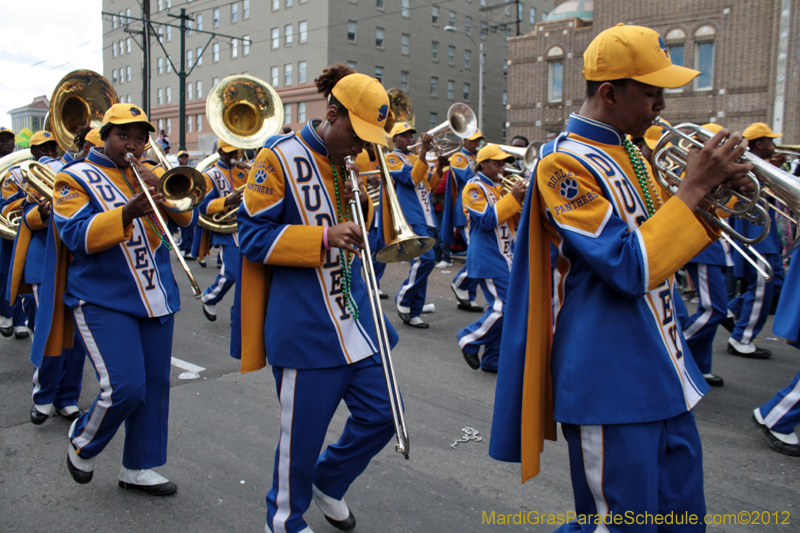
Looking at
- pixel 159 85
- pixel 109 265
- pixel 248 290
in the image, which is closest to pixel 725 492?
pixel 248 290

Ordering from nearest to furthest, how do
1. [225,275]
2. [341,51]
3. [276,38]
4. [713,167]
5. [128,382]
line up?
1. [713,167]
2. [128,382]
3. [225,275]
4. [341,51]
5. [276,38]

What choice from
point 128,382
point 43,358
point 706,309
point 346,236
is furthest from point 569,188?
point 43,358

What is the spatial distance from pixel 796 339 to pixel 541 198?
268 centimetres

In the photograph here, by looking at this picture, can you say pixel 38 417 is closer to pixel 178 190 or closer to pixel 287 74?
pixel 178 190

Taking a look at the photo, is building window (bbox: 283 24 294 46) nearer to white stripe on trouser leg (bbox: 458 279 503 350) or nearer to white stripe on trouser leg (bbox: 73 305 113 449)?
white stripe on trouser leg (bbox: 458 279 503 350)

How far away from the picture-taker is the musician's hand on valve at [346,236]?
266cm

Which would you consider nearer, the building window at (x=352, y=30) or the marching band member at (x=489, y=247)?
the marching band member at (x=489, y=247)

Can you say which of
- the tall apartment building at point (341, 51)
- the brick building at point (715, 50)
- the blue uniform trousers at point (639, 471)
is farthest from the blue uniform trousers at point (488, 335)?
the tall apartment building at point (341, 51)

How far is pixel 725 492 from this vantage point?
11.7 ft

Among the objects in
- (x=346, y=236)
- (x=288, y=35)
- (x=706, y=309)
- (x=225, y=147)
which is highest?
(x=288, y=35)

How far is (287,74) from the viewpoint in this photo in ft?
151

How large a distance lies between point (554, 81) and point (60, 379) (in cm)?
2906

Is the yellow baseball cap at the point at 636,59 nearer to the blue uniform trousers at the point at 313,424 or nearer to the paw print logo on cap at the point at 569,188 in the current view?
the paw print logo on cap at the point at 569,188

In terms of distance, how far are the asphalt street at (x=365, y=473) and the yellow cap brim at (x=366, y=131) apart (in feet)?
2.82
